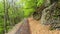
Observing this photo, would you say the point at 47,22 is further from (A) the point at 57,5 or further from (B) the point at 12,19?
(B) the point at 12,19

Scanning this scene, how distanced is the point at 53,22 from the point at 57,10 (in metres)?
1.87

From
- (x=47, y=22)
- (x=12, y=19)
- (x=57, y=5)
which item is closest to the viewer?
(x=47, y=22)

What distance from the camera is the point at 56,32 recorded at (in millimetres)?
10836

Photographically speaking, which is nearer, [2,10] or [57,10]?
[57,10]

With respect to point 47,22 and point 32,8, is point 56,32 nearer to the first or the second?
point 47,22

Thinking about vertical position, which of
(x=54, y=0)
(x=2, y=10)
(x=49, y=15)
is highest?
(x=54, y=0)

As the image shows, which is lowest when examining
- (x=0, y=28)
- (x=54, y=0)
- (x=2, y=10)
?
(x=0, y=28)

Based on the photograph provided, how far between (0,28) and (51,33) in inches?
1118

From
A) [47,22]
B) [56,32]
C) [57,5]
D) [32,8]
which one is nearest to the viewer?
[56,32]

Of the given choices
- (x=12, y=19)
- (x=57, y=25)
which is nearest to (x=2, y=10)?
(x=12, y=19)

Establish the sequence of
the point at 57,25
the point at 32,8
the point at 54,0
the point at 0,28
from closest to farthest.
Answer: the point at 57,25
the point at 54,0
the point at 32,8
the point at 0,28

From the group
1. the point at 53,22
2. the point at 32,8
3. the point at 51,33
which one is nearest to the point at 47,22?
the point at 53,22

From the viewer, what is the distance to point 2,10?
129 feet

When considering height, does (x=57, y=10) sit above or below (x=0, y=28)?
above
